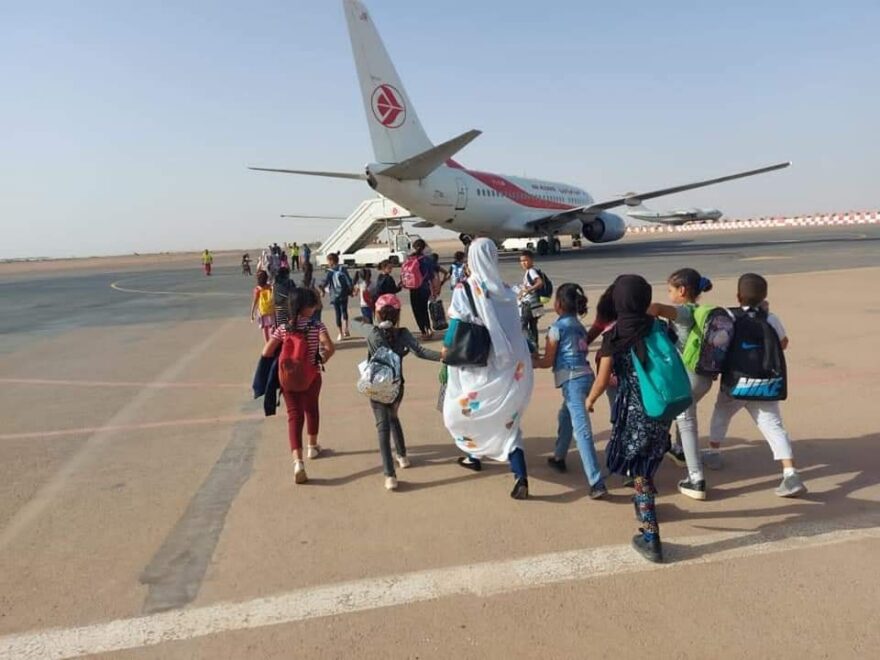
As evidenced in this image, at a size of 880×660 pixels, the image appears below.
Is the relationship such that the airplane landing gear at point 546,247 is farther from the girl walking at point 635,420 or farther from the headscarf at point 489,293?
the girl walking at point 635,420

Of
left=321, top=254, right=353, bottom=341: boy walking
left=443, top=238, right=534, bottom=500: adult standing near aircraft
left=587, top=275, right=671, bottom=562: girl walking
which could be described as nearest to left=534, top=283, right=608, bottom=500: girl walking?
left=443, top=238, right=534, bottom=500: adult standing near aircraft

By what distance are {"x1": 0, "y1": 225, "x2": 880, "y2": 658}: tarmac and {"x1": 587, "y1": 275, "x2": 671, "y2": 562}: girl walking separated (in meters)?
0.23

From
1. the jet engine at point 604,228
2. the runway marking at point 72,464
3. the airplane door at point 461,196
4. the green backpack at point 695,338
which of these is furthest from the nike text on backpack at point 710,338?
the jet engine at point 604,228

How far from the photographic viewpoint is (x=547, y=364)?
4.14m

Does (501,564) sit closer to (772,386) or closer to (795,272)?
(772,386)

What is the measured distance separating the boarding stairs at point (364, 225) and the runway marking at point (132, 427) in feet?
86.1

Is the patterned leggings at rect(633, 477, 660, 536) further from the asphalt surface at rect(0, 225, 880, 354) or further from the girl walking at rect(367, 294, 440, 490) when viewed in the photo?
the asphalt surface at rect(0, 225, 880, 354)

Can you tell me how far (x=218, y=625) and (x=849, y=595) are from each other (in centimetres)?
313

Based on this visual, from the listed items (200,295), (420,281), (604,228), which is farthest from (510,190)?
(420,281)

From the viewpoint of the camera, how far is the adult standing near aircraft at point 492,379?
3908 mm

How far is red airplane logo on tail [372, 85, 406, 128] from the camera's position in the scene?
23.5m

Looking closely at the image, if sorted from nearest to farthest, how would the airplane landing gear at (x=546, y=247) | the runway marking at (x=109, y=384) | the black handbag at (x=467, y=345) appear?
the black handbag at (x=467, y=345), the runway marking at (x=109, y=384), the airplane landing gear at (x=546, y=247)

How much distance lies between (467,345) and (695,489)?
6.26 feet

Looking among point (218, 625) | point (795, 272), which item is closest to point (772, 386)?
point (218, 625)
